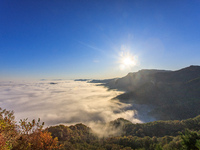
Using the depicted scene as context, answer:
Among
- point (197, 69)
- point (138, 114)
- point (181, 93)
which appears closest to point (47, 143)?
point (138, 114)

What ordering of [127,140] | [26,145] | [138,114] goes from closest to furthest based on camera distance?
[26,145]
[127,140]
[138,114]

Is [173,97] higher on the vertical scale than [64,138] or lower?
lower

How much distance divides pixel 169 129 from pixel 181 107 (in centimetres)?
3497

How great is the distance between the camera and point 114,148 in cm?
1202

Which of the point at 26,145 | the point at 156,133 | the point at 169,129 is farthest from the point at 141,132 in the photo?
the point at 26,145

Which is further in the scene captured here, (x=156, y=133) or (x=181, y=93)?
(x=181, y=93)

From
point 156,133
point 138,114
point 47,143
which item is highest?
point 47,143

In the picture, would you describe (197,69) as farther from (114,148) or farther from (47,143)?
(47,143)

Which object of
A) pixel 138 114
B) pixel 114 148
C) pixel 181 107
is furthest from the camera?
pixel 138 114

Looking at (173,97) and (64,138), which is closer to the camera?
(64,138)

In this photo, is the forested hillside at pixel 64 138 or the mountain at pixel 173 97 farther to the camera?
the mountain at pixel 173 97

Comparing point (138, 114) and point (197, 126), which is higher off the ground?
point (197, 126)

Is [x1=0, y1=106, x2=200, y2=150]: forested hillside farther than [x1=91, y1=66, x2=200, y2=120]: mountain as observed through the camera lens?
No

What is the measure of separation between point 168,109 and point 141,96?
87.0 ft
